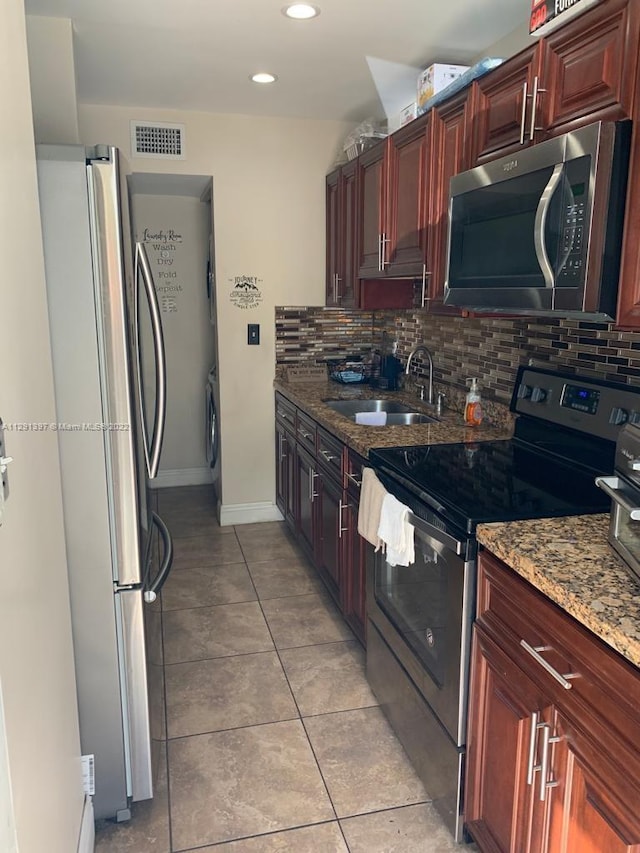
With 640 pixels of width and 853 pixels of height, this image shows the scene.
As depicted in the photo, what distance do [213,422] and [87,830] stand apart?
114 inches

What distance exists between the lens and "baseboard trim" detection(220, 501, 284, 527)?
166 inches

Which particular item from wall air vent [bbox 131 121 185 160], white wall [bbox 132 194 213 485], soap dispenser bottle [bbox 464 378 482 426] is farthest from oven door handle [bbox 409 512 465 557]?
white wall [bbox 132 194 213 485]

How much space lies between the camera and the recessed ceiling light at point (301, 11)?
2.34m

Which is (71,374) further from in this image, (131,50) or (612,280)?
(131,50)

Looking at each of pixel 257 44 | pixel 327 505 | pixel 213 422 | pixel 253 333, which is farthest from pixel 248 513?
pixel 257 44


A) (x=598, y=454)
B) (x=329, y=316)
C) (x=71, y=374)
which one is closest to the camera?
(x=71, y=374)

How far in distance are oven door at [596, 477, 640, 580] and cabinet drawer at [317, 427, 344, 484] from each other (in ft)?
4.50

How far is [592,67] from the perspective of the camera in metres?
1.63

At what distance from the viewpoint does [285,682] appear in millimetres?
2529


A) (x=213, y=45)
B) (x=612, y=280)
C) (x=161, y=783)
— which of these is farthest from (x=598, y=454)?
(x=213, y=45)

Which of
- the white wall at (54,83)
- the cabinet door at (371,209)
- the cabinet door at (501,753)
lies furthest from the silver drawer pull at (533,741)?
the white wall at (54,83)

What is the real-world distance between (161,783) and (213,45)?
2.79 m

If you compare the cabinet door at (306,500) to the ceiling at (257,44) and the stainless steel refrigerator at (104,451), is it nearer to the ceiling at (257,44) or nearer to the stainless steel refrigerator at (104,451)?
the stainless steel refrigerator at (104,451)

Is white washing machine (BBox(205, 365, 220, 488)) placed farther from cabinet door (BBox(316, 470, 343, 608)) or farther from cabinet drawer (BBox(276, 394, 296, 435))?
cabinet door (BBox(316, 470, 343, 608))
